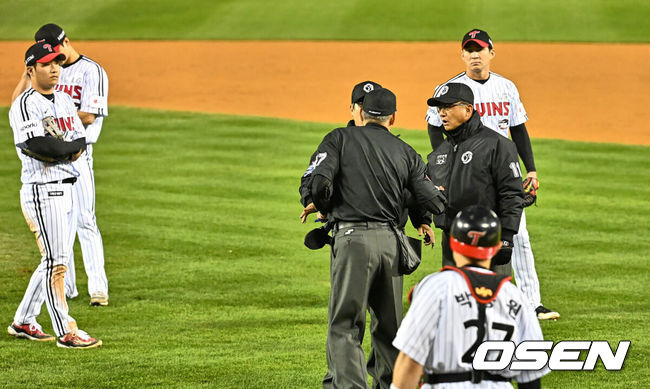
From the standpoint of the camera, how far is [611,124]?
22375 millimetres

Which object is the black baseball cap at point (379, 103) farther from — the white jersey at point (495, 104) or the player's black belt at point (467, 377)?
the player's black belt at point (467, 377)

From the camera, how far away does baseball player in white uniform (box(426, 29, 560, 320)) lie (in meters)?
7.84

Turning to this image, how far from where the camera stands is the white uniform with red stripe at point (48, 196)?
724 cm

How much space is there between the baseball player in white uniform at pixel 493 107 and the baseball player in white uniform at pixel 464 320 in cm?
385

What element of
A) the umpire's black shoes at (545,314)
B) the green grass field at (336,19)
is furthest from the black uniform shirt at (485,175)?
the green grass field at (336,19)

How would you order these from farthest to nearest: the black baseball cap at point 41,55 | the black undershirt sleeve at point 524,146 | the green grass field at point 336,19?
the green grass field at point 336,19 → the black undershirt sleeve at point 524,146 → the black baseball cap at point 41,55

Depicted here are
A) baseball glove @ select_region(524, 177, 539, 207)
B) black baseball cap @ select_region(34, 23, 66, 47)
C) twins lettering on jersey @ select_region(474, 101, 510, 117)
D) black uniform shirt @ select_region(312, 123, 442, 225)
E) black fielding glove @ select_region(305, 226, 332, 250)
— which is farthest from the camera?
black baseball cap @ select_region(34, 23, 66, 47)

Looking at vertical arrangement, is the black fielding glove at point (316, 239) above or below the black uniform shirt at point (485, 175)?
below

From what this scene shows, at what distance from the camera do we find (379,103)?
19.8ft

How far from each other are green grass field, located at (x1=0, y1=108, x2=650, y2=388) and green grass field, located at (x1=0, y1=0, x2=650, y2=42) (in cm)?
1732

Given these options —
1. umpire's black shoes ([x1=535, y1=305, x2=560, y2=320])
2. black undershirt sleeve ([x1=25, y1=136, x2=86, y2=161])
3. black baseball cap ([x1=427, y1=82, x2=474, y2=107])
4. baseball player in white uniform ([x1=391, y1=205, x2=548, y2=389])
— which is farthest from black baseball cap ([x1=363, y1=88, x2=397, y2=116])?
umpire's black shoes ([x1=535, y1=305, x2=560, y2=320])

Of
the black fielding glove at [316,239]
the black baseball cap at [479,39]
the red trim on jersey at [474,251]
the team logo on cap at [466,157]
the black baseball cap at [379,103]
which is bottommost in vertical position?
the black fielding glove at [316,239]

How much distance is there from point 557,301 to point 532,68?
2127 cm

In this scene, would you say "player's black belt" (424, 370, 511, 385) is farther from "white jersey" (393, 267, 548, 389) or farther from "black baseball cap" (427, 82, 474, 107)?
"black baseball cap" (427, 82, 474, 107)
